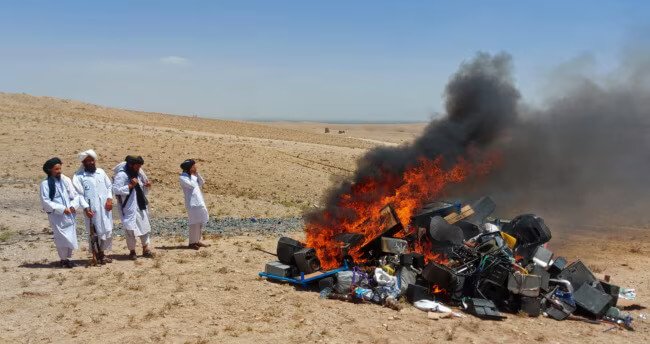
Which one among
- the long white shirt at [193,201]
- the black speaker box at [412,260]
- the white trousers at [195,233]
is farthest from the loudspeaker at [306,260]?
the white trousers at [195,233]

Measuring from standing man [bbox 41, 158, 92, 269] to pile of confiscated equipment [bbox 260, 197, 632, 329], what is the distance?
3.84m

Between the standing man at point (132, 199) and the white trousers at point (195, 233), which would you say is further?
the white trousers at point (195, 233)

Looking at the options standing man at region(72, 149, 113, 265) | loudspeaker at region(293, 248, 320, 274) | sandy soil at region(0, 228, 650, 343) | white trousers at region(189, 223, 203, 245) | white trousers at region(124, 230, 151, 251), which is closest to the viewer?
sandy soil at region(0, 228, 650, 343)

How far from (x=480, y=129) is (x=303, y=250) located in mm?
5886

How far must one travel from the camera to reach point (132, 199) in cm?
1134

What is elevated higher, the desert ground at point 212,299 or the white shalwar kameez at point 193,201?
the white shalwar kameez at point 193,201

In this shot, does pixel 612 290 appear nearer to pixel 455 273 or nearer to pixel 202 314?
pixel 455 273

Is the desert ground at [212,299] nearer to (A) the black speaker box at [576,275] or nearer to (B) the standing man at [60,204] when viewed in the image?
(B) the standing man at [60,204]

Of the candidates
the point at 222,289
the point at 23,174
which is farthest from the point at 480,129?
the point at 23,174

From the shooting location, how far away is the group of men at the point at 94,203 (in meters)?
10.5

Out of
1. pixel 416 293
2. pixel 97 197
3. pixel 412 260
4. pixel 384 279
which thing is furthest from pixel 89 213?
pixel 416 293

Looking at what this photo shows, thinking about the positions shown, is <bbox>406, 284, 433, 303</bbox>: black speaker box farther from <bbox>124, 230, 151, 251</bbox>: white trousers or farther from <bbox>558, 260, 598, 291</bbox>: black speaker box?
<bbox>124, 230, 151, 251</bbox>: white trousers

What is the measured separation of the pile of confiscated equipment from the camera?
9.26m

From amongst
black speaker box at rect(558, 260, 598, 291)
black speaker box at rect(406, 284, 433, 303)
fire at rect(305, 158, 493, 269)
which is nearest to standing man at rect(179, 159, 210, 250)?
fire at rect(305, 158, 493, 269)
